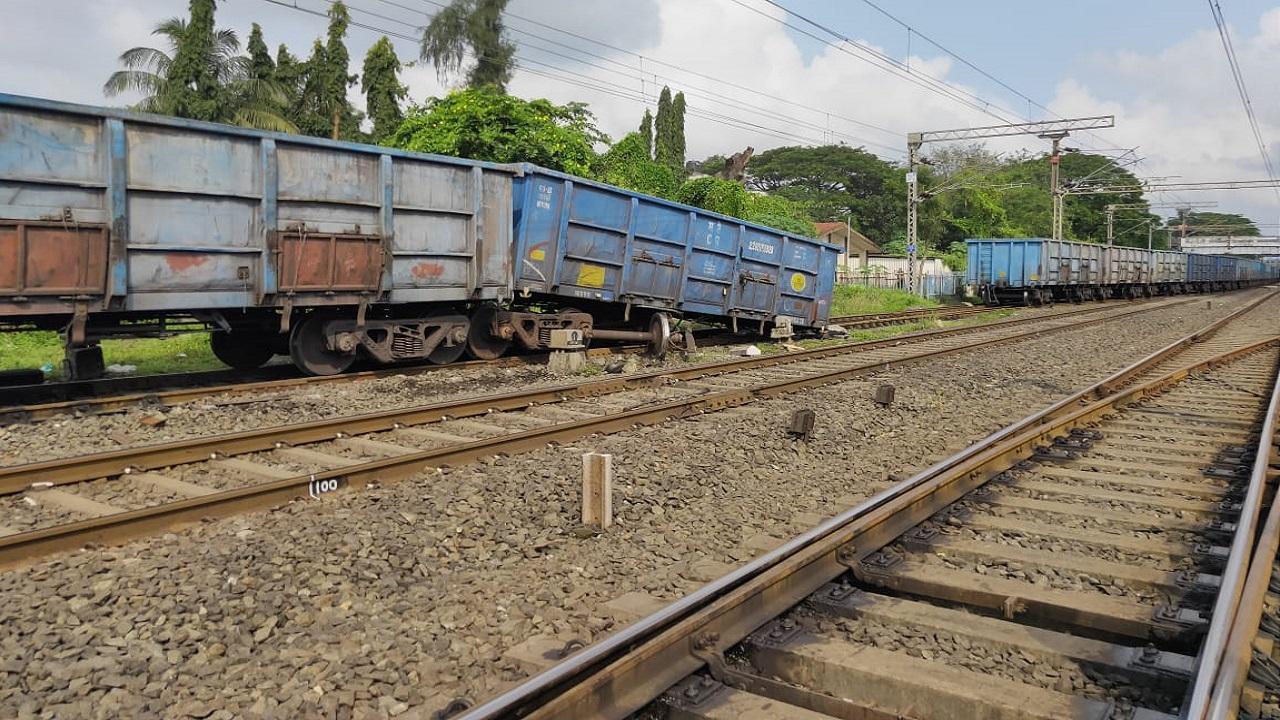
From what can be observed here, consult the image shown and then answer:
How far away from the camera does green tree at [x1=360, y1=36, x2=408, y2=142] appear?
33344 millimetres

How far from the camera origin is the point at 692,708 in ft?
9.80

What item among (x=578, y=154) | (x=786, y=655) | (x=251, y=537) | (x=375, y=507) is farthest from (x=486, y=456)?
(x=578, y=154)

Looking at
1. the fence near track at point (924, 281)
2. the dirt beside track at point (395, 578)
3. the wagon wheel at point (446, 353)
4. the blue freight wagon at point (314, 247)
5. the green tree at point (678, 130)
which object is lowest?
the dirt beside track at point (395, 578)

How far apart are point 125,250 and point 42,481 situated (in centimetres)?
352

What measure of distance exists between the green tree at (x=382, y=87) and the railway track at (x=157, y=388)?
77.8 ft

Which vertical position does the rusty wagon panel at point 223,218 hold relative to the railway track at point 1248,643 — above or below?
above

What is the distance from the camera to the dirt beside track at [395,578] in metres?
3.28

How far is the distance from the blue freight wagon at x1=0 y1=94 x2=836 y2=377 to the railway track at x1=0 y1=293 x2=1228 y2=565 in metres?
2.79

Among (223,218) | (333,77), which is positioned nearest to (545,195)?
(223,218)

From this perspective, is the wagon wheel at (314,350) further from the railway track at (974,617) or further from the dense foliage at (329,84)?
the dense foliage at (329,84)

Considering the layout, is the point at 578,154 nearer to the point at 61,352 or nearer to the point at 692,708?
the point at 61,352

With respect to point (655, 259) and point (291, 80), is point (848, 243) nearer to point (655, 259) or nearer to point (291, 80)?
point (291, 80)

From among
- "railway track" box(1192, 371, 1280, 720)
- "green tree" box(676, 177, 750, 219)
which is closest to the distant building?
"green tree" box(676, 177, 750, 219)

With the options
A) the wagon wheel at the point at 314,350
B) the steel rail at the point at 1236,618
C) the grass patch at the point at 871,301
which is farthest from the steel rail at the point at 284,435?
the grass patch at the point at 871,301
